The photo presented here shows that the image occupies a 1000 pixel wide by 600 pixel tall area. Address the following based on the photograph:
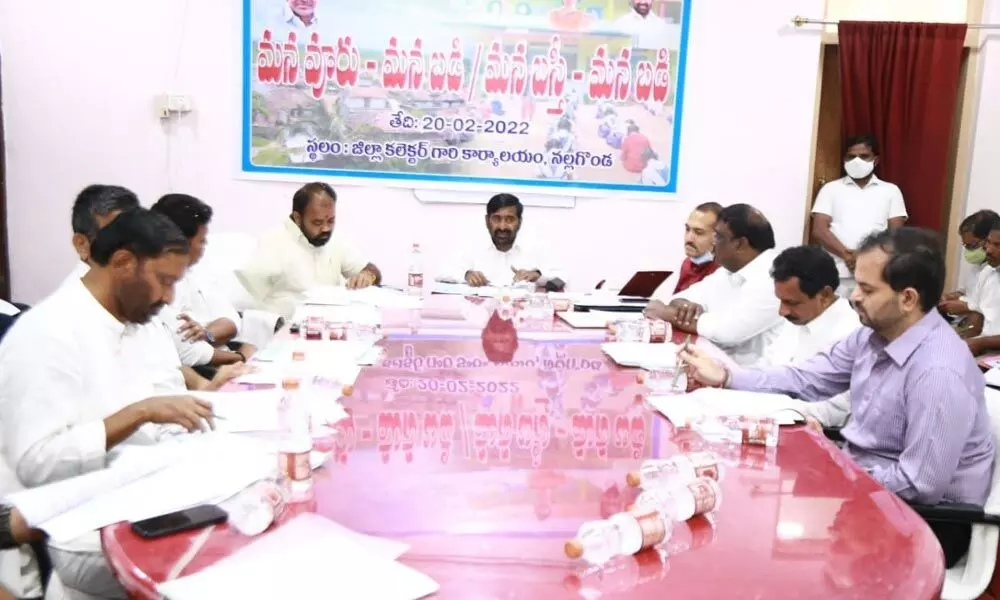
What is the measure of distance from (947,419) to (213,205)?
453 cm

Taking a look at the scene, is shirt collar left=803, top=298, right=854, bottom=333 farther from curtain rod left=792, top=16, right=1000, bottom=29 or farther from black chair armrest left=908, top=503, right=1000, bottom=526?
curtain rod left=792, top=16, right=1000, bottom=29

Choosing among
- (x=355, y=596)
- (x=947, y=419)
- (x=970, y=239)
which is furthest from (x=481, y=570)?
(x=970, y=239)

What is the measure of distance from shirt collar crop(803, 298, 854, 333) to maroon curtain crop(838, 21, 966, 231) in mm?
3210

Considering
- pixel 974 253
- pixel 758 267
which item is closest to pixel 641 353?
pixel 758 267

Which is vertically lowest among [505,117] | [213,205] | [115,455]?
[115,455]

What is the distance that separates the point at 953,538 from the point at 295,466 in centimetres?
141

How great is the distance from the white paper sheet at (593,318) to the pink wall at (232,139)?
73.3 inches

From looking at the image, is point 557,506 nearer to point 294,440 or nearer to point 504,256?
point 294,440

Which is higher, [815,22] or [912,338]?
[815,22]

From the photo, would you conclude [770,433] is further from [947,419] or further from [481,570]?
[481,570]

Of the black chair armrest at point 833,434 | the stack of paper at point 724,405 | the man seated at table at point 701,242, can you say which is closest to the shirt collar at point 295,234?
the man seated at table at point 701,242

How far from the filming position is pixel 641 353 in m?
2.68

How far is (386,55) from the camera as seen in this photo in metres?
5.22

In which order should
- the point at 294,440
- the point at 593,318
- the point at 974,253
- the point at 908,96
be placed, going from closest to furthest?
the point at 294,440 < the point at 593,318 < the point at 974,253 < the point at 908,96
